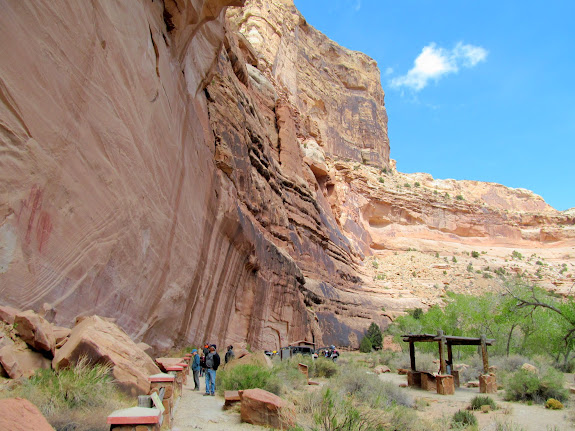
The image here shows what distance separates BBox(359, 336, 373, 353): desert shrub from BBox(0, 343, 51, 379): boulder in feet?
87.2

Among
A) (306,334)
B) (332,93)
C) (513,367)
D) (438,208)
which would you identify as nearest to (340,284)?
(306,334)

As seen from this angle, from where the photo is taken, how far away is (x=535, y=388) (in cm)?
1132

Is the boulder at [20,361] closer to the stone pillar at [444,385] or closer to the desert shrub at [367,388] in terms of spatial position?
the desert shrub at [367,388]

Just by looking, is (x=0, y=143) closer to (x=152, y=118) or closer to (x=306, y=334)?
(x=152, y=118)

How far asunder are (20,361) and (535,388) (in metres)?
12.3

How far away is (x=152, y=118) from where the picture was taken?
988 centimetres

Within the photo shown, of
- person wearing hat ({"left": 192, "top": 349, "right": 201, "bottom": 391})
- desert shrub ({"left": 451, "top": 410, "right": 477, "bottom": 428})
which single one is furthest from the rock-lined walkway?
desert shrub ({"left": 451, "top": 410, "right": 477, "bottom": 428})

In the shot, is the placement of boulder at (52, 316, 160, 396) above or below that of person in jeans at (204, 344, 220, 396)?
above

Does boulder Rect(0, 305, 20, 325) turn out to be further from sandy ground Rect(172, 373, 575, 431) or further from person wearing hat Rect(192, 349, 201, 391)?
person wearing hat Rect(192, 349, 201, 391)

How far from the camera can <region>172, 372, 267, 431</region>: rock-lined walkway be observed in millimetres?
6109

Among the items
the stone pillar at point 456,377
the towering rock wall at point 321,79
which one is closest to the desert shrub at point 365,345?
the stone pillar at point 456,377

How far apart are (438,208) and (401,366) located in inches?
A: 2037

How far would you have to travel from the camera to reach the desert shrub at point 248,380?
9.04 metres

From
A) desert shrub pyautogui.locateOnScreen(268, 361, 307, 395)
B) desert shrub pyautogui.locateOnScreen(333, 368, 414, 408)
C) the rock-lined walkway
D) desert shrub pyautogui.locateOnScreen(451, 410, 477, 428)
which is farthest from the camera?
desert shrub pyautogui.locateOnScreen(268, 361, 307, 395)
